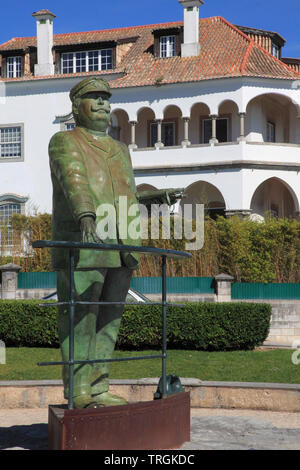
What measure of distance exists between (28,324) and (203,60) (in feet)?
74.7

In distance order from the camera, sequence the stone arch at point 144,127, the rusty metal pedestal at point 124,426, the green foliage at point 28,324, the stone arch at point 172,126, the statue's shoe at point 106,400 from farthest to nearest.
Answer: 1. the stone arch at point 144,127
2. the stone arch at point 172,126
3. the green foliage at point 28,324
4. the statue's shoe at point 106,400
5. the rusty metal pedestal at point 124,426

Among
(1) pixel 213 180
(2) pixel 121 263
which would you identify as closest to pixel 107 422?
(2) pixel 121 263

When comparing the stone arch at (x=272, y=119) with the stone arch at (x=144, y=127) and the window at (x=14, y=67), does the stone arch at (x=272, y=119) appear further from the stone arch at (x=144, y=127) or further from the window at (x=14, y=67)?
the window at (x=14, y=67)

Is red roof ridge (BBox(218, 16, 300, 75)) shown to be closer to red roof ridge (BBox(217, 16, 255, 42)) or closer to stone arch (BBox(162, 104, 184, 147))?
red roof ridge (BBox(217, 16, 255, 42))

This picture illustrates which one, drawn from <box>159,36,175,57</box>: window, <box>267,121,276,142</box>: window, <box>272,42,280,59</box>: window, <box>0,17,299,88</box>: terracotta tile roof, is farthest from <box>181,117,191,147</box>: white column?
<box>272,42,280,59</box>: window

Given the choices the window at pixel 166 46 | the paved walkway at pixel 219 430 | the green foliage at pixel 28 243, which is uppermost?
the window at pixel 166 46

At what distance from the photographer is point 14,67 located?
4019cm

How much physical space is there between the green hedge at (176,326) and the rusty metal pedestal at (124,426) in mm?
8954

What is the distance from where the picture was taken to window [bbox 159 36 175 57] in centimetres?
3762

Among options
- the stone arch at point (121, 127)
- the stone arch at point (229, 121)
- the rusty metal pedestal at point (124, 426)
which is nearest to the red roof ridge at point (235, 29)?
the stone arch at point (229, 121)

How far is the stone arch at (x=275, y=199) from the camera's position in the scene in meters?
36.1

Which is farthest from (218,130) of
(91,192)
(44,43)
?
(91,192)

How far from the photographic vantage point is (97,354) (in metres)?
6.76

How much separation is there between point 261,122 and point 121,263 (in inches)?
1211
